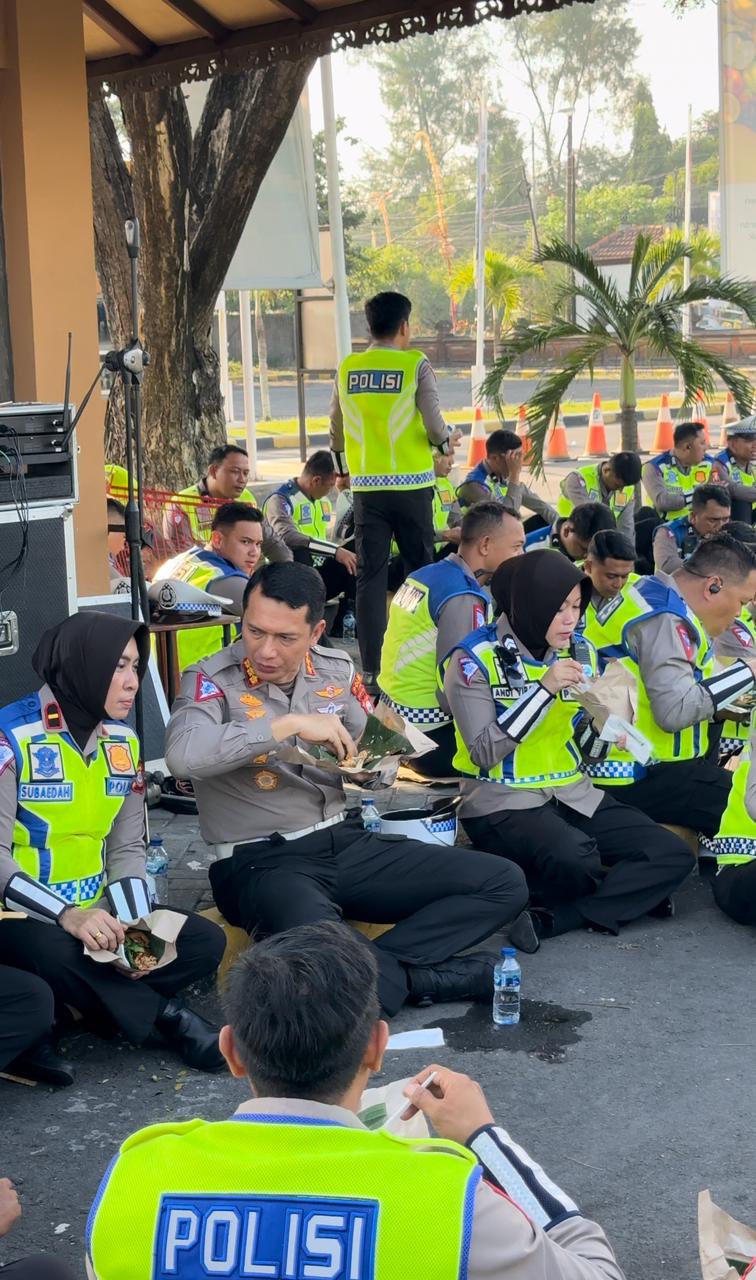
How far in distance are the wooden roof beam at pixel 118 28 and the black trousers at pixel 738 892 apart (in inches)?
211

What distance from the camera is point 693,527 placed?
9.91 m

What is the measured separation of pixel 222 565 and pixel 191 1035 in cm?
352

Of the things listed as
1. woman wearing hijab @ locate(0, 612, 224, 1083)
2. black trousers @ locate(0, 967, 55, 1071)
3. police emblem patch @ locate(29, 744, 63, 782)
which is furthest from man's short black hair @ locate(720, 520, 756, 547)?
black trousers @ locate(0, 967, 55, 1071)

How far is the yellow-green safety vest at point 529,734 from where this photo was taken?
546 cm

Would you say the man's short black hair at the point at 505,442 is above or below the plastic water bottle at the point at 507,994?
above

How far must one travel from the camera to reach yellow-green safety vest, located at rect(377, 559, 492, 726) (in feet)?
21.9

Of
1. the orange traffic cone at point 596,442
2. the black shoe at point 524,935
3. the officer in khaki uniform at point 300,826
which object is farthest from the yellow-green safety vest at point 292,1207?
the orange traffic cone at point 596,442

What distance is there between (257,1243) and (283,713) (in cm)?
310

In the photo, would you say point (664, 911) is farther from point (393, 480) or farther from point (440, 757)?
point (393, 480)

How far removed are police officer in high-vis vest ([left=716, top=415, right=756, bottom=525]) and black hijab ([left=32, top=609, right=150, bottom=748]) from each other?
811cm

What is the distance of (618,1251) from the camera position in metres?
3.55

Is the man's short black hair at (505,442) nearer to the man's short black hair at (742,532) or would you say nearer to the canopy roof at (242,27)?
the man's short black hair at (742,532)

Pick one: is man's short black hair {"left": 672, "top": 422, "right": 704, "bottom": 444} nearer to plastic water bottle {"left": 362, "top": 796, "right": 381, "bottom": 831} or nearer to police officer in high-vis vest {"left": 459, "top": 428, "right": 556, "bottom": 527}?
police officer in high-vis vest {"left": 459, "top": 428, "right": 556, "bottom": 527}

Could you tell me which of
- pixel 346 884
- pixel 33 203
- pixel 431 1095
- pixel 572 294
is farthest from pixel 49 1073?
pixel 572 294
